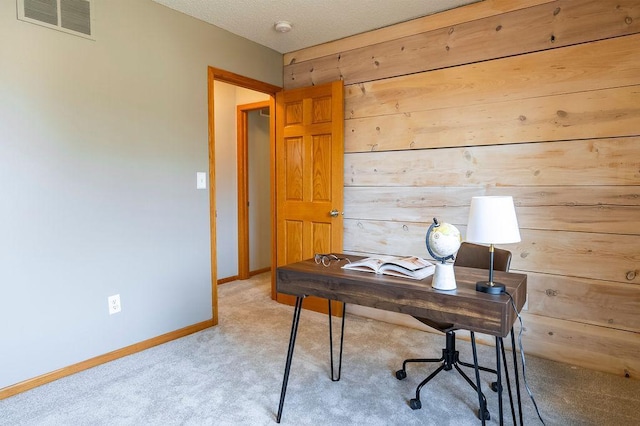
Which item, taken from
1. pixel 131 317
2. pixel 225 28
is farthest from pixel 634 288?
pixel 225 28

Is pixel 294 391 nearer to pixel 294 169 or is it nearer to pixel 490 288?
pixel 490 288

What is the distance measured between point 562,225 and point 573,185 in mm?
264

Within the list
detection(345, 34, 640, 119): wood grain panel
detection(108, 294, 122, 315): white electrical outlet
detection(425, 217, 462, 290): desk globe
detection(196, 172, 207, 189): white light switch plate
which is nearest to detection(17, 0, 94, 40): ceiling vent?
detection(196, 172, 207, 189): white light switch plate

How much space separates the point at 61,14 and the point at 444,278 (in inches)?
104

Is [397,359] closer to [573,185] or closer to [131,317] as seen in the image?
[573,185]

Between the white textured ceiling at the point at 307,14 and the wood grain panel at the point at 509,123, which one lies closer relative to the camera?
the wood grain panel at the point at 509,123

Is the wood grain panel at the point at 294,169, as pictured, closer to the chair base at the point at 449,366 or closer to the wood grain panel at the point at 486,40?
the wood grain panel at the point at 486,40

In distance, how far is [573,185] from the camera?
2.49 m

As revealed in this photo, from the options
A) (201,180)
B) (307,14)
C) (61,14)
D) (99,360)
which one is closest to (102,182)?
(201,180)

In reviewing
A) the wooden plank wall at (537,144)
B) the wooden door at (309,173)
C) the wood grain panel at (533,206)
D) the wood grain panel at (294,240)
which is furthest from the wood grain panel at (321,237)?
the wooden plank wall at (537,144)

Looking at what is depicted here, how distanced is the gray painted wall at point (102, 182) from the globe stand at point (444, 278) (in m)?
2.13

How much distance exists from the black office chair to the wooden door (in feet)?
4.30

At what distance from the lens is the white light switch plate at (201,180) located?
3162 mm

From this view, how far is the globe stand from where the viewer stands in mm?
1562
